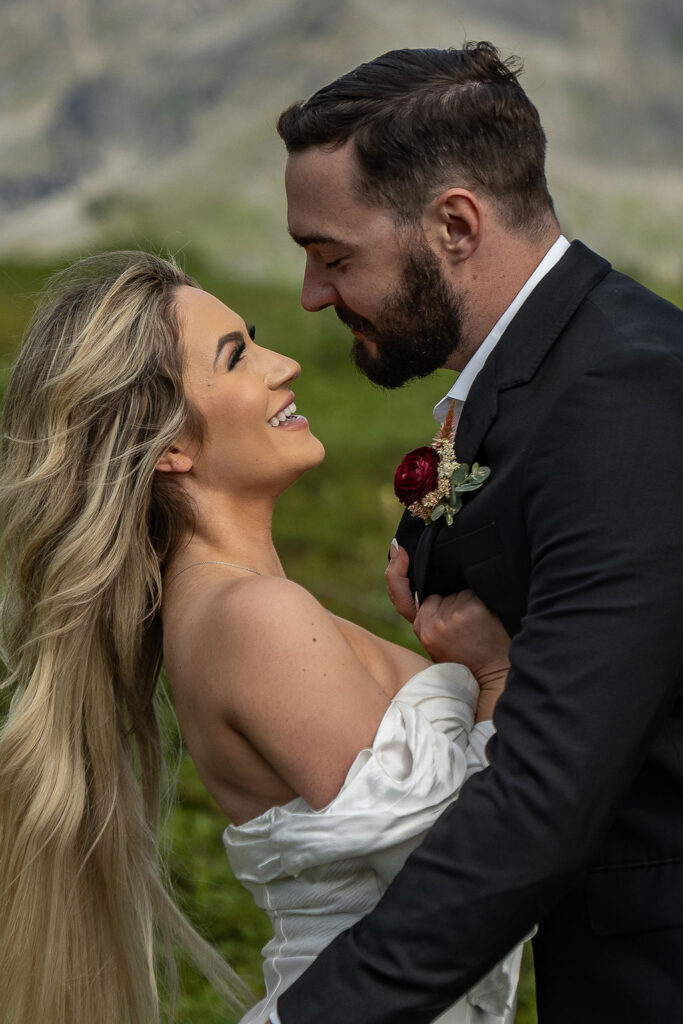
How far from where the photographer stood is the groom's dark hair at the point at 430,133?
276cm

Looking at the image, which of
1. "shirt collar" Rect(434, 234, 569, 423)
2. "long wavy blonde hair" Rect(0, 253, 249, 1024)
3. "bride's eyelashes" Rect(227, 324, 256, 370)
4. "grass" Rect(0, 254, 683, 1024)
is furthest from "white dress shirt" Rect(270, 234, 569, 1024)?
"grass" Rect(0, 254, 683, 1024)

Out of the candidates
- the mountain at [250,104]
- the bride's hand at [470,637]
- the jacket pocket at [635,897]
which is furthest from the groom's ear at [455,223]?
the mountain at [250,104]

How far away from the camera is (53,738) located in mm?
3277

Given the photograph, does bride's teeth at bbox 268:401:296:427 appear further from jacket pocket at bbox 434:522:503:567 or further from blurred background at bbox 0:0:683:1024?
blurred background at bbox 0:0:683:1024

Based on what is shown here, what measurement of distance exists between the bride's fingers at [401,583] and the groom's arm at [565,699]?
0.85 metres

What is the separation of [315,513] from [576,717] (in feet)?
22.6

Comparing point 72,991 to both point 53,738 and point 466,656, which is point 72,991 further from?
point 466,656

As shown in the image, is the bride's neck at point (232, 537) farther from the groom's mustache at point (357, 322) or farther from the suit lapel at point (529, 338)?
the suit lapel at point (529, 338)

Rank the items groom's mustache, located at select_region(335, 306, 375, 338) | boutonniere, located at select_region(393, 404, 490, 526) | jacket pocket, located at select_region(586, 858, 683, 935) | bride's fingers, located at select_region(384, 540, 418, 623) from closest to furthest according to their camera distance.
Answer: jacket pocket, located at select_region(586, 858, 683, 935), boutonniere, located at select_region(393, 404, 490, 526), groom's mustache, located at select_region(335, 306, 375, 338), bride's fingers, located at select_region(384, 540, 418, 623)

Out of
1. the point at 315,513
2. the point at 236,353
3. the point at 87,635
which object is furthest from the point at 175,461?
the point at 315,513

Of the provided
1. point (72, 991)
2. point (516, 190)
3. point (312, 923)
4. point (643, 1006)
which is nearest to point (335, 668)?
point (312, 923)

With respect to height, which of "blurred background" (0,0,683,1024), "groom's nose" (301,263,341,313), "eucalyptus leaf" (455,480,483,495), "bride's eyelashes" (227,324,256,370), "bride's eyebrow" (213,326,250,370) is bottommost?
"eucalyptus leaf" (455,480,483,495)

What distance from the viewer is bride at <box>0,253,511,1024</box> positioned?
2670mm

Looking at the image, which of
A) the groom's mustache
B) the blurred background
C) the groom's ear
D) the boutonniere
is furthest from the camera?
the blurred background
